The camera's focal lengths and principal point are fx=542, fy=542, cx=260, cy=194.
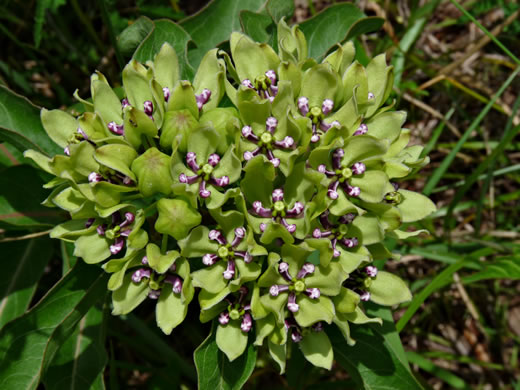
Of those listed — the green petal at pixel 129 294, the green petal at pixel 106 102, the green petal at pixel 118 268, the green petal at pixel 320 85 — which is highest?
the green petal at pixel 106 102

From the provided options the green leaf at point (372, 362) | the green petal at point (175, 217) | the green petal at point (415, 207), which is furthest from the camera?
the green leaf at point (372, 362)

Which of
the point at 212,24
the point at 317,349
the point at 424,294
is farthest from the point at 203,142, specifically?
the point at 424,294

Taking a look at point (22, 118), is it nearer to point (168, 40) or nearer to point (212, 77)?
point (168, 40)

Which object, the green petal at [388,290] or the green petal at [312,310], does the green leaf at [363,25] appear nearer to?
the green petal at [388,290]

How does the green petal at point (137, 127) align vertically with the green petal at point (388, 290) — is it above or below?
above

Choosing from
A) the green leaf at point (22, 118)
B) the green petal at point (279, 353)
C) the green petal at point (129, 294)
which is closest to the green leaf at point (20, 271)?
the green leaf at point (22, 118)

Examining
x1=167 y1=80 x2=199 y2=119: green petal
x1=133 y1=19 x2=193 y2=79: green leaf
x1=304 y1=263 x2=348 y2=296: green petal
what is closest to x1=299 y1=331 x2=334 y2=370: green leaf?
x1=304 y1=263 x2=348 y2=296: green petal

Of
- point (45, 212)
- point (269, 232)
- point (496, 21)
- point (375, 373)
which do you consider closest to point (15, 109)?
point (45, 212)
